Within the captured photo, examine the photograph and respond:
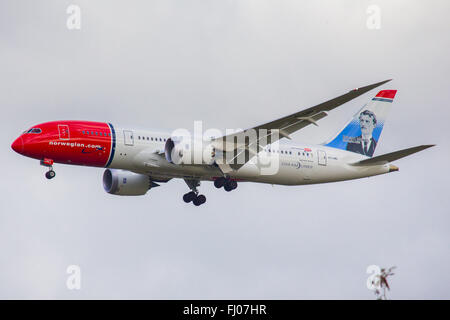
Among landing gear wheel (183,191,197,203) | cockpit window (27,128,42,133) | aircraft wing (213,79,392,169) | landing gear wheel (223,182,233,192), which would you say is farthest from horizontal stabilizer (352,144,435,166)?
cockpit window (27,128,42,133)

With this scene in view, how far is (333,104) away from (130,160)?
13.1 meters

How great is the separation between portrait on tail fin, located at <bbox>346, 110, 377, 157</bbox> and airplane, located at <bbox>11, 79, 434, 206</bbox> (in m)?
0.11

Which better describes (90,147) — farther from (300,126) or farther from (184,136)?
(300,126)

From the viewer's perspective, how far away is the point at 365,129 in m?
58.3

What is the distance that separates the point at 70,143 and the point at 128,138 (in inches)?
141

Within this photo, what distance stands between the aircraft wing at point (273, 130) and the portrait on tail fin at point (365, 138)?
973cm

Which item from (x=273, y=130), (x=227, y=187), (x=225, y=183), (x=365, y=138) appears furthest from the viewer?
(x=365, y=138)

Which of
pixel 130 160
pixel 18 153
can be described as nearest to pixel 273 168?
pixel 130 160

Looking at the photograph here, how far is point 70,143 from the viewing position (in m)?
46.5

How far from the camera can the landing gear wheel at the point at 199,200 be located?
55.9 meters

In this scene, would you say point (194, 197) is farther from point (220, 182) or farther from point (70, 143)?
point (70, 143)

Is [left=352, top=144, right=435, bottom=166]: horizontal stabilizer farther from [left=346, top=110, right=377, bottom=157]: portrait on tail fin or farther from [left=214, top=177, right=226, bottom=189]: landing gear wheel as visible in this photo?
[left=214, top=177, right=226, bottom=189]: landing gear wheel

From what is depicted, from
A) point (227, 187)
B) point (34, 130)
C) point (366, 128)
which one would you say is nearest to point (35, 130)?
point (34, 130)

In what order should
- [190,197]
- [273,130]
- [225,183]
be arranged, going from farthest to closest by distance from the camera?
[190,197], [225,183], [273,130]
